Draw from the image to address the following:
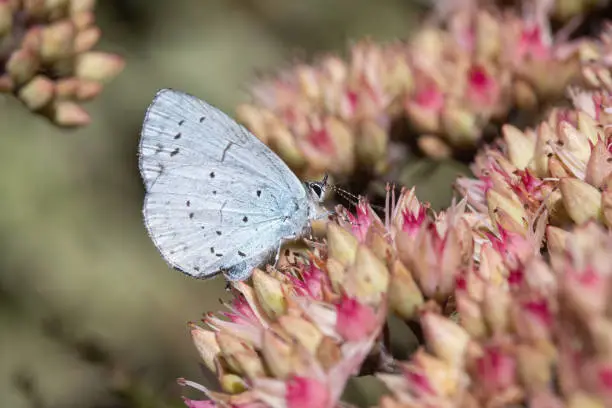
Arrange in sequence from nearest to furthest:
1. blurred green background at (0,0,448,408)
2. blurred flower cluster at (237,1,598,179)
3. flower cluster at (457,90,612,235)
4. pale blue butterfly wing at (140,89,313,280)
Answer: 1. flower cluster at (457,90,612,235)
2. pale blue butterfly wing at (140,89,313,280)
3. blurred flower cluster at (237,1,598,179)
4. blurred green background at (0,0,448,408)

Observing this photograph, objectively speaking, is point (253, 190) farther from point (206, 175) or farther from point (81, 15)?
point (81, 15)

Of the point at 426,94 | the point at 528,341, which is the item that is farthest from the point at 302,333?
the point at 426,94

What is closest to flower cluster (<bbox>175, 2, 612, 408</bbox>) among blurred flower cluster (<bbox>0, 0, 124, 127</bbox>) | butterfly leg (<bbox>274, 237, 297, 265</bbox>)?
butterfly leg (<bbox>274, 237, 297, 265</bbox>)

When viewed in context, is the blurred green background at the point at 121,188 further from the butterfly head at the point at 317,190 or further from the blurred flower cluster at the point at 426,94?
the butterfly head at the point at 317,190

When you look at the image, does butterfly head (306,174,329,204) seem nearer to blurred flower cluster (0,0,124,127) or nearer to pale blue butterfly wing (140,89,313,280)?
pale blue butterfly wing (140,89,313,280)

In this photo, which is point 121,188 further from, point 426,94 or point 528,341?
point 528,341

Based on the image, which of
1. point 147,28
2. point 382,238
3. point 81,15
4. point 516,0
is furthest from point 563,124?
point 147,28
